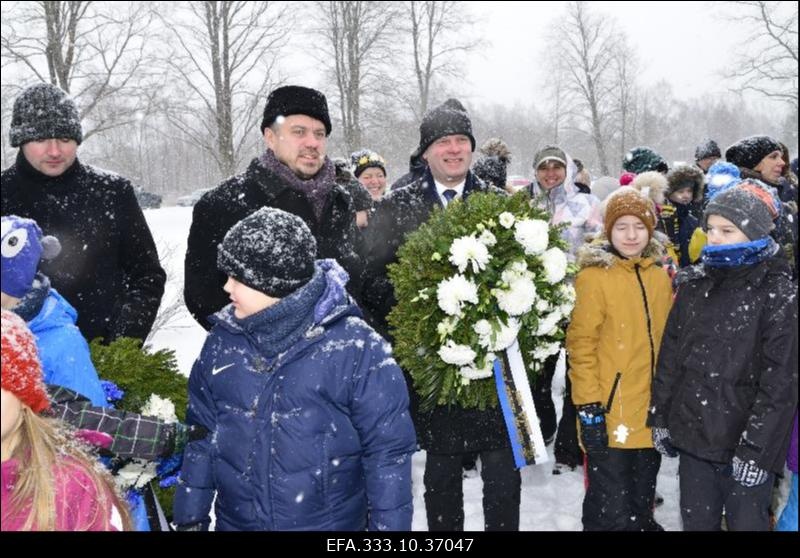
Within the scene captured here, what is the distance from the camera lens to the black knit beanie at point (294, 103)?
132 inches

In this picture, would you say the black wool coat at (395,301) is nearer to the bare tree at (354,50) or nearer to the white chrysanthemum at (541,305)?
the white chrysanthemum at (541,305)

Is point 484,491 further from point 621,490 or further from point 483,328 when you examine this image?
point 483,328

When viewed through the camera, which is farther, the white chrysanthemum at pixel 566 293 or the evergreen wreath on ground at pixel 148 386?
the white chrysanthemum at pixel 566 293

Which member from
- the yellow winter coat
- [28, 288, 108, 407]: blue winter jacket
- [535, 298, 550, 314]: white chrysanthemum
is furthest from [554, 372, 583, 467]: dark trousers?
[28, 288, 108, 407]: blue winter jacket

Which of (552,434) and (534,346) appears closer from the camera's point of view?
(534,346)

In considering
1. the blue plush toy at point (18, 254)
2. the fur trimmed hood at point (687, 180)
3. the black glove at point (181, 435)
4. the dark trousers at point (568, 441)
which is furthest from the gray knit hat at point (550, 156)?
the blue plush toy at point (18, 254)

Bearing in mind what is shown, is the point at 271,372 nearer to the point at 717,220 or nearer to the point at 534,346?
the point at 534,346

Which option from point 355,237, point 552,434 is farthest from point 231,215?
point 552,434

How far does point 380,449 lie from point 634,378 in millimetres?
1851

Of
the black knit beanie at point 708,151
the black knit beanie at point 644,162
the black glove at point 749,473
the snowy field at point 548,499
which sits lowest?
the snowy field at point 548,499

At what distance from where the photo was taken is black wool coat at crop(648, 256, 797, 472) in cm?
292

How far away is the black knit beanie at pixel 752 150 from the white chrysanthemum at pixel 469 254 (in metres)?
3.79

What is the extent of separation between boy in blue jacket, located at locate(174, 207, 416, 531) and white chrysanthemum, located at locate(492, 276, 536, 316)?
819 millimetres
